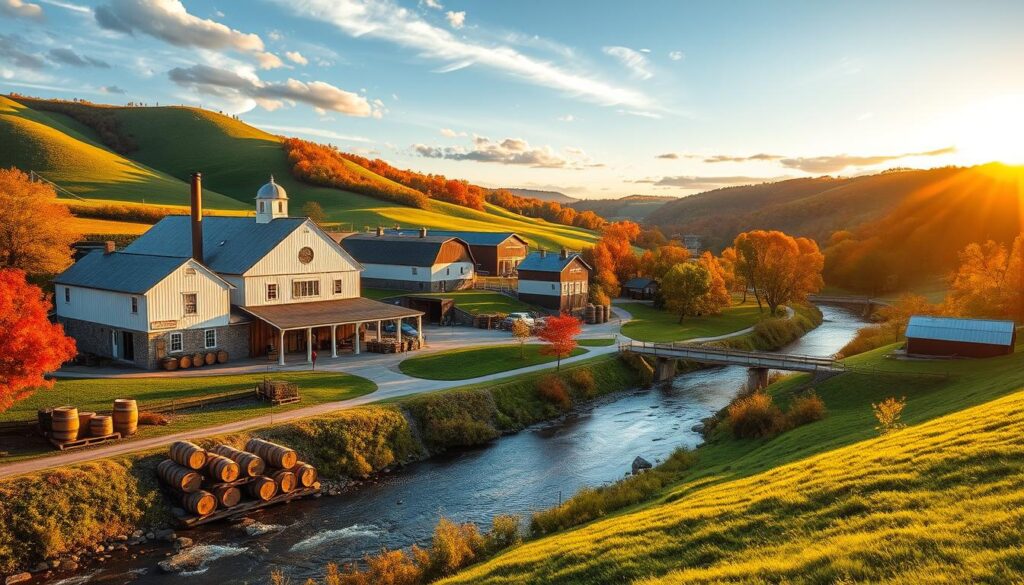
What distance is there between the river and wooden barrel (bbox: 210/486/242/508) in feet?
3.69

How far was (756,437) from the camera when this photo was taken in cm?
3169

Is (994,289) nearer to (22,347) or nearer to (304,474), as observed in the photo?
(304,474)

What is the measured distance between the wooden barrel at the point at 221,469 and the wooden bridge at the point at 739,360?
105 feet

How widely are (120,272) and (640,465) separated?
1379 inches

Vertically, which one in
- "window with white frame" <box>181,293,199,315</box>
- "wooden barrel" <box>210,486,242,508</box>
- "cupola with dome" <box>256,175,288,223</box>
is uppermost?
"cupola with dome" <box>256,175,288,223</box>

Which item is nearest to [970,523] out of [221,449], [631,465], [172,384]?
[631,465]

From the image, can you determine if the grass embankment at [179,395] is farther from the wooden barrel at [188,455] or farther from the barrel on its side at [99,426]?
the wooden barrel at [188,455]

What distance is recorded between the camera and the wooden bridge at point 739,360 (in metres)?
41.7

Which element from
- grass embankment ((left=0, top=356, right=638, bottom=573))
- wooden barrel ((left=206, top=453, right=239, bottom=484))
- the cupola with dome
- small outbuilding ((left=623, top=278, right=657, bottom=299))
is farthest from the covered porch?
small outbuilding ((left=623, top=278, right=657, bottom=299))

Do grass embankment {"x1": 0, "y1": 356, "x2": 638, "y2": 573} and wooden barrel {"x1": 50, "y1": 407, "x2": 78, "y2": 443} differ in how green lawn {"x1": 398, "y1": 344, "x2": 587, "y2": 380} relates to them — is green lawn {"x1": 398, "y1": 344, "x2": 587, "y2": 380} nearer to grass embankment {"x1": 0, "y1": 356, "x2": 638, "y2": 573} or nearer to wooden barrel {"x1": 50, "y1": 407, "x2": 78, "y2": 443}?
grass embankment {"x1": 0, "y1": 356, "x2": 638, "y2": 573}

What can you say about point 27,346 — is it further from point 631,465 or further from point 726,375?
point 726,375

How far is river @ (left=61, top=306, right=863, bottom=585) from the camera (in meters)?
22.2

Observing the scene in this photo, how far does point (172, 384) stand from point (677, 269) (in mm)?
51051

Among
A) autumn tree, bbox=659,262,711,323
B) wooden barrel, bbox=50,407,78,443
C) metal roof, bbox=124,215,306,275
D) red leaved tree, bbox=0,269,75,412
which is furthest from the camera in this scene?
autumn tree, bbox=659,262,711,323
